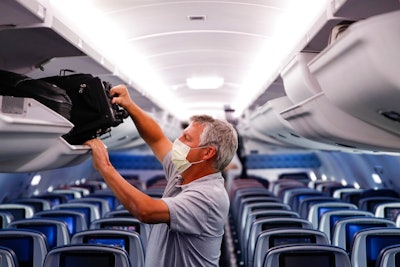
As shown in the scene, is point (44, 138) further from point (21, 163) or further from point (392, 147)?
point (392, 147)

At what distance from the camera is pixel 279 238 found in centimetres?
443

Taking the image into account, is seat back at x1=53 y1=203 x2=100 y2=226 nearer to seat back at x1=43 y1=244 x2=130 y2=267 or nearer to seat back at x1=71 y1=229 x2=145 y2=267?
seat back at x1=71 y1=229 x2=145 y2=267

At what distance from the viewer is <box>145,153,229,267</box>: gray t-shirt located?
9.71 ft

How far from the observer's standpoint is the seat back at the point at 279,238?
14.3 feet

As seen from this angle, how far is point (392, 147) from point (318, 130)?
0.70 meters

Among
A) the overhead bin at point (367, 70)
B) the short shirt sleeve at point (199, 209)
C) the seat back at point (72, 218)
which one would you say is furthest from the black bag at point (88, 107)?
the seat back at point (72, 218)

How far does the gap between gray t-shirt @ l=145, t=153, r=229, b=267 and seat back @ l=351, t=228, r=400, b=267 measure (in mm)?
1469

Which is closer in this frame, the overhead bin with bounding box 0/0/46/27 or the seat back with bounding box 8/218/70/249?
the overhead bin with bounding box 0/0/46/27

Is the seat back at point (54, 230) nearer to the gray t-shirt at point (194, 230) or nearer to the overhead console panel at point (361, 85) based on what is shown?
the gray t-shirt at point (194, 230)

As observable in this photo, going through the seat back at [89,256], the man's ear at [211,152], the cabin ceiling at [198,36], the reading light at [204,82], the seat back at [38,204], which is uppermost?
the reading light at [204,82]

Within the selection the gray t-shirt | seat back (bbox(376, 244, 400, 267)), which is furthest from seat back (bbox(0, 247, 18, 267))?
seat back (bbox(376, 244, 400, 267))

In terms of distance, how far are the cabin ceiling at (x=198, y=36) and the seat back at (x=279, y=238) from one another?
1.57 meters

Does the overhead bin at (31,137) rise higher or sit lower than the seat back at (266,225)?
higher

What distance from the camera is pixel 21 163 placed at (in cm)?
335
